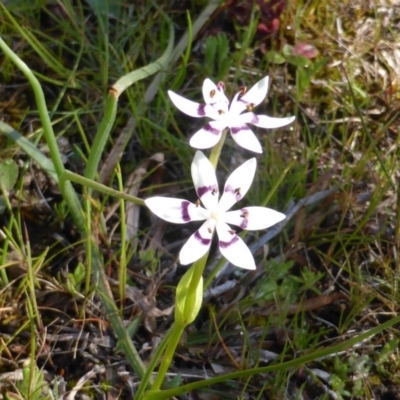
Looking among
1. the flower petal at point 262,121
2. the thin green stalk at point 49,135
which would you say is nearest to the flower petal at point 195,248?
the flower petal at point 262,121

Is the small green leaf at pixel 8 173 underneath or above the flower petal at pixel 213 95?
underneath

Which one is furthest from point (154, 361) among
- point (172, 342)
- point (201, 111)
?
point (201, 111)

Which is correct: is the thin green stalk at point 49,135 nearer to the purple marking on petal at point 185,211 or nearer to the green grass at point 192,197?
the green grass at point 192,197

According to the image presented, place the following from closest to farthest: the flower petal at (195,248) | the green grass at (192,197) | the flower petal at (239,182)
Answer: the flower petal at (195,248), the flower petal at (239,182), the green grass at (192,197)

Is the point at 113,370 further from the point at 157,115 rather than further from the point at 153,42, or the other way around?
the point at 153,42

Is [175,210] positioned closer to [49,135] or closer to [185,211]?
[185,211]

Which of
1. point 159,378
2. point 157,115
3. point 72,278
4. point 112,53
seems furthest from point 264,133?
point 159,378

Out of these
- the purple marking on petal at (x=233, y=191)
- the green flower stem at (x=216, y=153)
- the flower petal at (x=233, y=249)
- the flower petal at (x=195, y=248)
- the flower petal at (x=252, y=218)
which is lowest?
the flower petal at (x=233, y=249)
